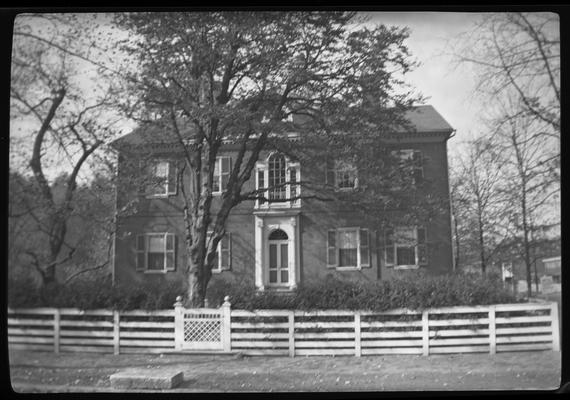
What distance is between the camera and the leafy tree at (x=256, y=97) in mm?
5156

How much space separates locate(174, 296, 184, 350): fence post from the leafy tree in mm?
115

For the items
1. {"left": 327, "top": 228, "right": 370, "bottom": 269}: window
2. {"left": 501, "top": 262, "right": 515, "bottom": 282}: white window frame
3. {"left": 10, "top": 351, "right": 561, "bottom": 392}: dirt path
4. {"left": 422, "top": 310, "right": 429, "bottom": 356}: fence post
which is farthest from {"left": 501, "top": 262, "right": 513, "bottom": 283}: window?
{"left": 327, "top": 228, "right": 370, "bottom": 269}: window

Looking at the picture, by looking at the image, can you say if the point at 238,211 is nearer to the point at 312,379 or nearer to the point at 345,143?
the point at 345,143

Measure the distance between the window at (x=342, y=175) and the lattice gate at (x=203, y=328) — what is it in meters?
1.63

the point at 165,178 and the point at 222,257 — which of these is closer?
the point at 222,257

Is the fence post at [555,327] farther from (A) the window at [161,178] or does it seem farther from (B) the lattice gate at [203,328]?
(A) the window at [161,178]

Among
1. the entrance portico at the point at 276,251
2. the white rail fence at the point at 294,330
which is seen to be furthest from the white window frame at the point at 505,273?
the entrance portico at the point at 276,251

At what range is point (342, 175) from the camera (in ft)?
17.5

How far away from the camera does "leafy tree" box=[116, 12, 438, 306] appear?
5156 mm

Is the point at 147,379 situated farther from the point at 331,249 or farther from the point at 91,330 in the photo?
the point at 331,249

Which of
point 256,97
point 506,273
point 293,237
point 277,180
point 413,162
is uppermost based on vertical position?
point 256,97

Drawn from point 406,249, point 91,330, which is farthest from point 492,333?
point 91,330

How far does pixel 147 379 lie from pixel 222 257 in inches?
52.2
